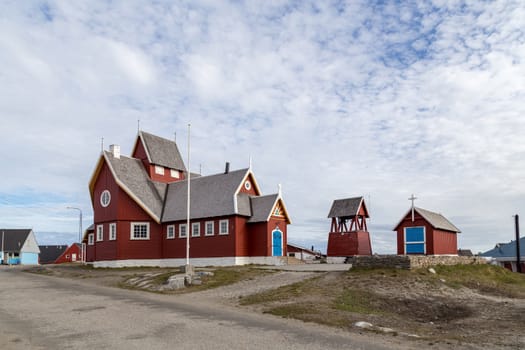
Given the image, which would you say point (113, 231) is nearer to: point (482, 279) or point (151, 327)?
point (482, 279)

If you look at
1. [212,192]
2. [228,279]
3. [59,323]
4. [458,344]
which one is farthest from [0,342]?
[212,192]

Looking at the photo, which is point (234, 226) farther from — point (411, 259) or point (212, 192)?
point (411, 259)

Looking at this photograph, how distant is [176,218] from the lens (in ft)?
126

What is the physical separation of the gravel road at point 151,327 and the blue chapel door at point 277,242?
59.5 feet

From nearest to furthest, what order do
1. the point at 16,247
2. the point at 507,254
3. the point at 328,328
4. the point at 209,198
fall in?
the point at 328,328 < the point at 209,198 < the point at 507,254 < the point at 16,247

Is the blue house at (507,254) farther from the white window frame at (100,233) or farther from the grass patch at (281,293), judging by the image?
the grass patch at (281,293)

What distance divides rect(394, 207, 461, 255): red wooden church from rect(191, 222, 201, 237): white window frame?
600 inches

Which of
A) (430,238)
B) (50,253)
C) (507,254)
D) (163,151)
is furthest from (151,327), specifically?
(50,253)

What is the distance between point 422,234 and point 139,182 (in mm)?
23354

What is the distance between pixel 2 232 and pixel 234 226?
73.0m

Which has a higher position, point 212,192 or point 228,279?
point 212,192

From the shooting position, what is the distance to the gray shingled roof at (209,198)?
36594mm

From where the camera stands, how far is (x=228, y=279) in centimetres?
2389

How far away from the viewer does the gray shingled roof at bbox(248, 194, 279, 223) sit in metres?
36.2
